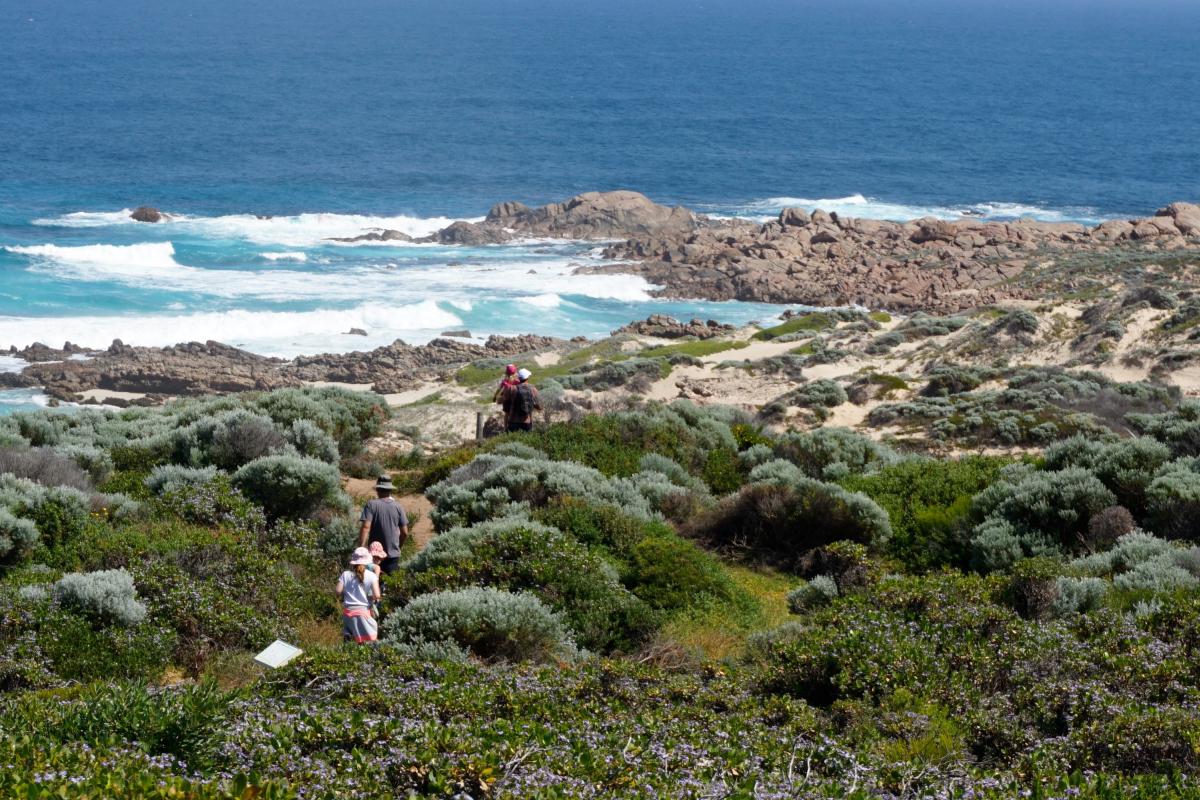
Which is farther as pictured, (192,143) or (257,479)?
(192,143)

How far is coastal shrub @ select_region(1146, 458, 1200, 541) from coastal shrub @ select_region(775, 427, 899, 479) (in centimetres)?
395

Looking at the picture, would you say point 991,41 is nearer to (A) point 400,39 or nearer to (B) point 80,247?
(A) point 400,39

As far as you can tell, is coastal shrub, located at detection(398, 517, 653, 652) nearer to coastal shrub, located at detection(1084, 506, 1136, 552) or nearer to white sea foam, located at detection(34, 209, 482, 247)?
coastal shrub, located at detection(1084, 506, 1136, 552)

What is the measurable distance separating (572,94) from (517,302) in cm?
7839

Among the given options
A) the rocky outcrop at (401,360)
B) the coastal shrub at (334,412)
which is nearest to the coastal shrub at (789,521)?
the coastal shrub at (334,412)

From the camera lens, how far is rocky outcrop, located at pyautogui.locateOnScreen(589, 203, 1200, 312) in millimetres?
46375

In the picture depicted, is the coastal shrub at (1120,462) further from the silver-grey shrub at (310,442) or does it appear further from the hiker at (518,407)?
the silver-grey shrub at (310,442)

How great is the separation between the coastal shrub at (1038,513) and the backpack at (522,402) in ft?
22.2

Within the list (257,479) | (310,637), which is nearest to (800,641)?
(310,637)

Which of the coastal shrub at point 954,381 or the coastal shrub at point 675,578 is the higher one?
the coastal shrub at point 675,578

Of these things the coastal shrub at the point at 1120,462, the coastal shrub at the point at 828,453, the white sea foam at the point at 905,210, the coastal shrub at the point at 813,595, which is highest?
the white sea foam at the point at 905,210

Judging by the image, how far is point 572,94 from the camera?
400 ft

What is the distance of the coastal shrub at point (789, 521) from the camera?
1276 centimetres

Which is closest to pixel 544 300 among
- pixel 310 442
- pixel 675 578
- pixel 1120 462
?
pixel 310 442
